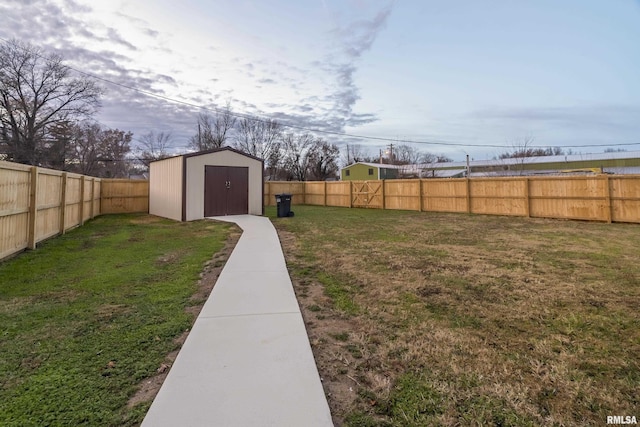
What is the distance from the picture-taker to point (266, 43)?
11211 mm

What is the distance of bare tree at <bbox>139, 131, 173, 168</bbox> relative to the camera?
116 ft

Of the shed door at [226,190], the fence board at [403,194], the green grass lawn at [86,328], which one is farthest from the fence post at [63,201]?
the fence board at [403,194]

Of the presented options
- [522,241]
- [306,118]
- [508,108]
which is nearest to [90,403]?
[522,241]

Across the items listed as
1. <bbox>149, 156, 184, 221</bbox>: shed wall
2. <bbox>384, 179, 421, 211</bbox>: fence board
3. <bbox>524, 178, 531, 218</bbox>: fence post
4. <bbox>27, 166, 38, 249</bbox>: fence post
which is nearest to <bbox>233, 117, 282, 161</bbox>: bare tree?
<bbox>149, 156, 184, 221</bbox>: shed wall

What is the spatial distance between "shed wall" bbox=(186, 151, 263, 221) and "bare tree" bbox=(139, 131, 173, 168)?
88.0ft

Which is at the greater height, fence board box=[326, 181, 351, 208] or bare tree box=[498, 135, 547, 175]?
bare tree box=[498, 135, 547, 175]

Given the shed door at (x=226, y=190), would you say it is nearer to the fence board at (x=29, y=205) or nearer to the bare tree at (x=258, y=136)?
the fence board at (x=29, y=205)

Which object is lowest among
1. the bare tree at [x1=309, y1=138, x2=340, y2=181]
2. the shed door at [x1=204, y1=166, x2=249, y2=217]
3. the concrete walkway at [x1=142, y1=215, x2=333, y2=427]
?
the concrete walkway at [x1=142, y1=215, x2=333, y2=427]

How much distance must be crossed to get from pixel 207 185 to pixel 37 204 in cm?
634

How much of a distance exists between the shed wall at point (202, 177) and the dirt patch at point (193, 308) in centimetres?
538

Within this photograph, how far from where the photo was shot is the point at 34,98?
22.3 m

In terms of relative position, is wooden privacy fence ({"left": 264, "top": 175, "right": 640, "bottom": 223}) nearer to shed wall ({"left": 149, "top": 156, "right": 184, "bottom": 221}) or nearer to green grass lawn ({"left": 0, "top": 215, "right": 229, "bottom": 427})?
shed wall ({"left": 149, "top": 156, "right": 184, "bottom": 221})

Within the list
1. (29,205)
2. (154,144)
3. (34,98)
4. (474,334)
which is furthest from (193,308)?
(154,144)

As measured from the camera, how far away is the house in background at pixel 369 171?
116ft
